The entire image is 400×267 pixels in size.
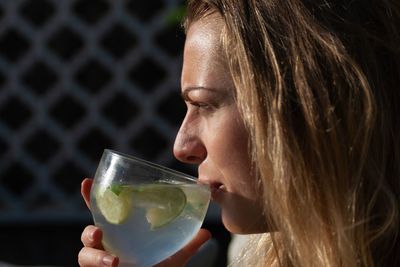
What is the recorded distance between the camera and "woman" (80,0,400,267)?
1.43 metres

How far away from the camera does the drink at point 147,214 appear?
4.83ft

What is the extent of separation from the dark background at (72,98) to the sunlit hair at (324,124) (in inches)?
142

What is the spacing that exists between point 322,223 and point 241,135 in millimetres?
190

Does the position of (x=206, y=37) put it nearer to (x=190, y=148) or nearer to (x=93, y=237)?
(x=190, y=148)

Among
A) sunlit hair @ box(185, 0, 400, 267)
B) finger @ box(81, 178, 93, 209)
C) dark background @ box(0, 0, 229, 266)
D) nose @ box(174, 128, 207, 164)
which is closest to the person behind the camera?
sunlit hair @ box(185, 0, 400, 267)

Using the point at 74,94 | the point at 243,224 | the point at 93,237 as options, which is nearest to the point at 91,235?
the point at 93,237

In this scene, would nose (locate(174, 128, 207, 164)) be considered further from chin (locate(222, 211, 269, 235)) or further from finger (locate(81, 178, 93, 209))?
finger (locate(81, 178, 93, 209))

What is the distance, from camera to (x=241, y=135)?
1.50 m

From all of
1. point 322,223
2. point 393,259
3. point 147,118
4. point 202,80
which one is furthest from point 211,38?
point 147,118

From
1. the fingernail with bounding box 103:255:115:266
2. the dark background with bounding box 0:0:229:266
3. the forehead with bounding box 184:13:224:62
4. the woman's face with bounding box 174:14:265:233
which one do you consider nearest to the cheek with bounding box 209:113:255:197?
the woman's face with bounding box 174:14:265:233

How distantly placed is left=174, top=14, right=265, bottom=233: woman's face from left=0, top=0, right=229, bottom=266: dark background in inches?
139

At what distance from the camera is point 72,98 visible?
5336 mm

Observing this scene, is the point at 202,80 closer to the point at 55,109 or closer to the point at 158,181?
the point at 158,181

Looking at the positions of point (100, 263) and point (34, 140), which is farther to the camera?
point (34, 140)
